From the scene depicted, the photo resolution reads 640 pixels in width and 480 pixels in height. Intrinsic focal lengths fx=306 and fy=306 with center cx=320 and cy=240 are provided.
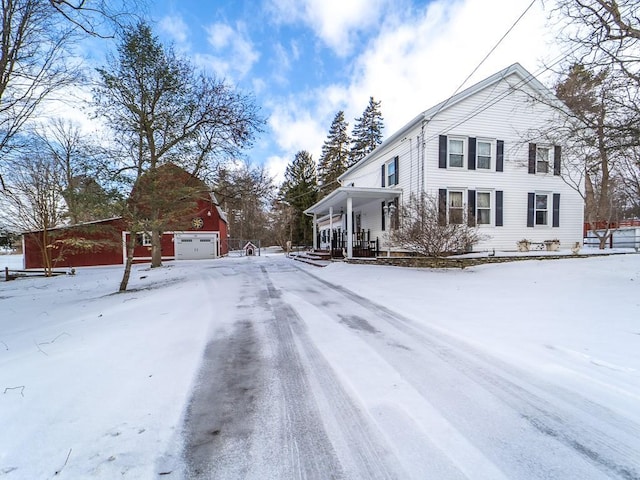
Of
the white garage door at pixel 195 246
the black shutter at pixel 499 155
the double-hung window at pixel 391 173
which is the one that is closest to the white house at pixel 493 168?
the black shutter at pixel 499 155

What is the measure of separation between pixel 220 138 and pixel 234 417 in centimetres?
1075

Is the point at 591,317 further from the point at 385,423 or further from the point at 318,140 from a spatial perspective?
the point at 318,140

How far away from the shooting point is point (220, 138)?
36.9 feet

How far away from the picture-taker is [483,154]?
1241 centimetres

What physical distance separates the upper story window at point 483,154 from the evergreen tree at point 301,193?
2217cm

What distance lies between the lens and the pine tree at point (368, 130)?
37750 mm

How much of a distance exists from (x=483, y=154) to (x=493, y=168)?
700 millimetres

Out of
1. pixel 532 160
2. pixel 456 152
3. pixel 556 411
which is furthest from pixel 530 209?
pixel 556 411

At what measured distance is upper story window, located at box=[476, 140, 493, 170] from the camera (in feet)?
40.5

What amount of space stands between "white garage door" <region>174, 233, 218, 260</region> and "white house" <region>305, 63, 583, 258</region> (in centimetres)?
1562

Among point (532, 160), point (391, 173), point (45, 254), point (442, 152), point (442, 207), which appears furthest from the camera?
point (45, 254)

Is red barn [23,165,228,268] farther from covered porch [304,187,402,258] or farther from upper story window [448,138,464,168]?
upper story window [448,138,464,168]

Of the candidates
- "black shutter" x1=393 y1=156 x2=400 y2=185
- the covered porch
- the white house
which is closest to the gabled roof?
the white house

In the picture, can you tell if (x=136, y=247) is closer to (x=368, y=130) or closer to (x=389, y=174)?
(x=389, y=174)
